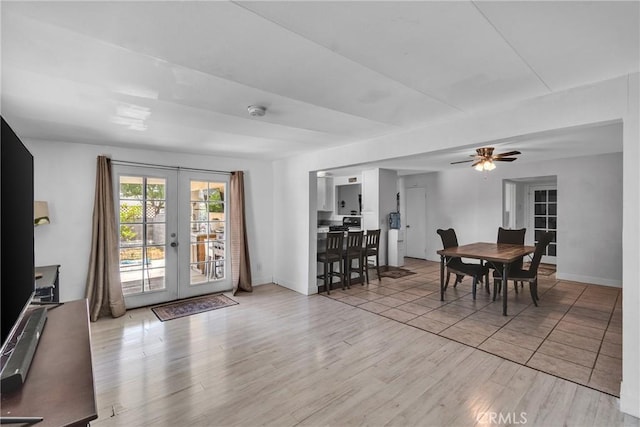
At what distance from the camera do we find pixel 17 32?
1515 millimetres

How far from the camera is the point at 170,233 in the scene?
4.68 meters

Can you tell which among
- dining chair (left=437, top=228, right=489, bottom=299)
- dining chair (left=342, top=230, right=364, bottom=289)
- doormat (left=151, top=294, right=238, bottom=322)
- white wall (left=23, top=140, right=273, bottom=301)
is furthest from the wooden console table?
dining chair (left=437, top=228, right=489, bottom=299)

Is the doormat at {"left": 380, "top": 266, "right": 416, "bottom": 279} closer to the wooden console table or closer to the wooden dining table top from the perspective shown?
the wooden dining table top

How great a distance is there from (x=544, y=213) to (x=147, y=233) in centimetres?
843

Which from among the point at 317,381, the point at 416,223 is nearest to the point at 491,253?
the point at 317,381

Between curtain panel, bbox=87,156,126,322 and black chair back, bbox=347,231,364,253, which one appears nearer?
curtain panel, bbox=87,156,126,322

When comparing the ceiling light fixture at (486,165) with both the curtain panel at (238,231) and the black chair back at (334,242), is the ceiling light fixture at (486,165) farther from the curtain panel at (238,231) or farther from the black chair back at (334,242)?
the curtain panel at (238,231)

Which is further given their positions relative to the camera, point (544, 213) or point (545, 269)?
point (544, 213)

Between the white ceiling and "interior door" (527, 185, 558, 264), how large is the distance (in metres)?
6.01

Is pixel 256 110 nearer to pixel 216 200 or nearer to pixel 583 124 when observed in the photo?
pixel 583 124

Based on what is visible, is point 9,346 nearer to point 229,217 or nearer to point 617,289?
point 229,217

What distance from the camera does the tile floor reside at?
2.75 meters

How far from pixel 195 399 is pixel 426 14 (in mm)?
2826

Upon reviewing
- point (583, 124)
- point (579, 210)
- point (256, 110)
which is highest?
point (256, 110)
